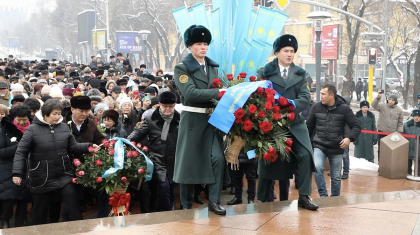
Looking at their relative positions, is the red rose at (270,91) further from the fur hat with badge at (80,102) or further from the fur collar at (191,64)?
the fur hat with badge at (80,102)

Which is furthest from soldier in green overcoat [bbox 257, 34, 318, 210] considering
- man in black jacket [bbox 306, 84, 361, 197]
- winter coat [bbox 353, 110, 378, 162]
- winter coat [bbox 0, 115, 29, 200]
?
winter coat [bbox 353, 110, 378, 162]

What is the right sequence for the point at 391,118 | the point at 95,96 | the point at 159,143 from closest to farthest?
the point at 159,143 < the point at 95,96 < the point at 391,118

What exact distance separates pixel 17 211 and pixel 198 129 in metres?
3.07

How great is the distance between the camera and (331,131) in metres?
8.70

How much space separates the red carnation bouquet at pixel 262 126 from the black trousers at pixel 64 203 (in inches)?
79.5

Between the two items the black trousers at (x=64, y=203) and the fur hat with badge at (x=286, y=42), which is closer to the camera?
the fur hat with badge at (x=286, y=42)

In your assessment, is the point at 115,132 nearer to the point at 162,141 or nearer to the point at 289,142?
the point at 162,141

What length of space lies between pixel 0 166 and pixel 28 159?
76 centimetres

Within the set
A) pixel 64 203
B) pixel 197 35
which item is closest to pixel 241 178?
pixel 64 203

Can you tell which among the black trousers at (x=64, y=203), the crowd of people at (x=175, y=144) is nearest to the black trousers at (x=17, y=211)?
the crowd of people at (x=175, y=144)

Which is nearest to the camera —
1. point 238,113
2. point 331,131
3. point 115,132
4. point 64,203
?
point 238,113

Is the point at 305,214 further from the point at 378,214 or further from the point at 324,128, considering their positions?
the point at 324,128

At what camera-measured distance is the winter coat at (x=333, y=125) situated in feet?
28.4

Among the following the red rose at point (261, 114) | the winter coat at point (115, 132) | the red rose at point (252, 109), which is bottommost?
the winter coat at point (115, 132)
